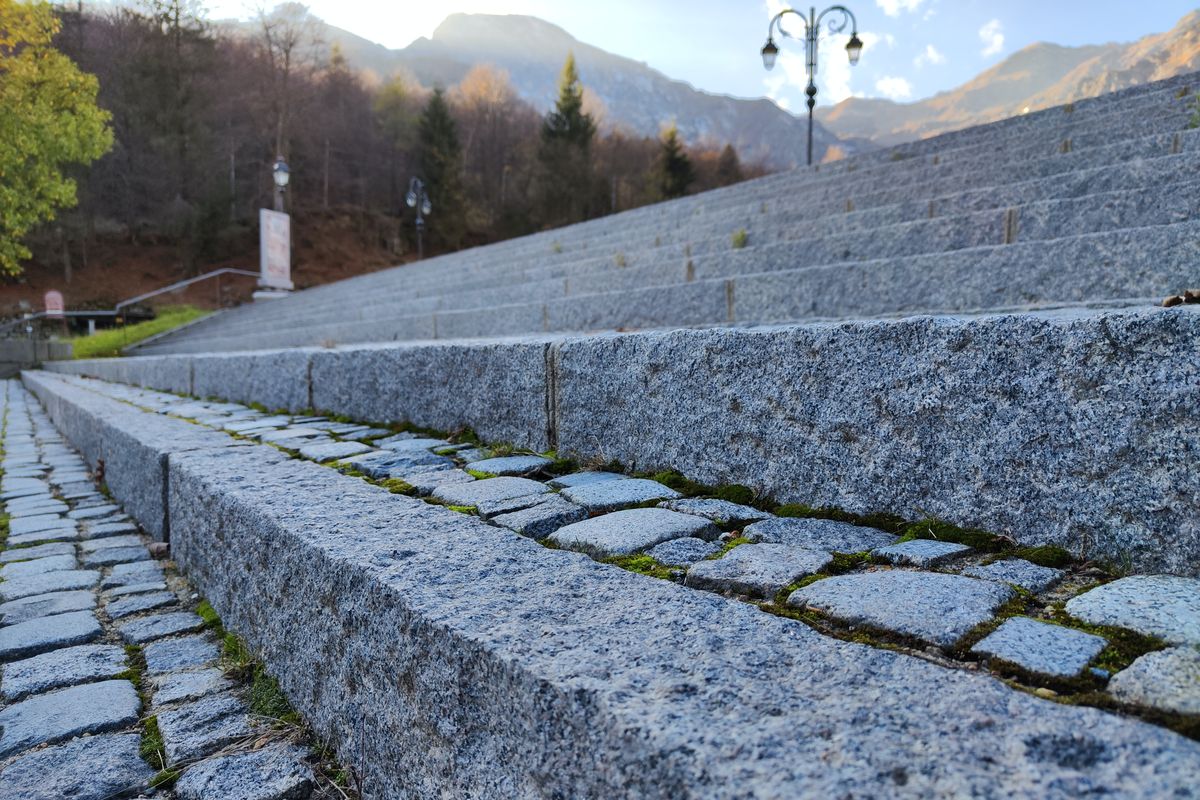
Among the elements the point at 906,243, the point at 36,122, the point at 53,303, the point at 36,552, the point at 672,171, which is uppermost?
the point at 672,171

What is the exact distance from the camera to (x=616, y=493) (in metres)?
2.05

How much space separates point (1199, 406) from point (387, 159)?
52068 millimetres

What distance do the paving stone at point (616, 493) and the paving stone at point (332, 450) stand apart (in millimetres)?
1197

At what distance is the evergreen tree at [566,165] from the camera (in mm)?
42969

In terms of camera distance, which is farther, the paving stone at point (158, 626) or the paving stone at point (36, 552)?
the paving stone at point (36, 552)

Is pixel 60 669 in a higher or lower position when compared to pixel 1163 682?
lower

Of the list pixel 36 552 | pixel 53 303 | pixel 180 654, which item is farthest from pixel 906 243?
pixel 53 303

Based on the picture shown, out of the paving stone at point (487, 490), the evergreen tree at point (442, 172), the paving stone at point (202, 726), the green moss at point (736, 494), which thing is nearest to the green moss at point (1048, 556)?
the green moss at point (736, 494)

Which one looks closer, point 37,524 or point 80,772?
point 80,772

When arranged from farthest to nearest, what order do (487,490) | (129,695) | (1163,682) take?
1. (487,490)
2. (129,695)
3. (1163,682)

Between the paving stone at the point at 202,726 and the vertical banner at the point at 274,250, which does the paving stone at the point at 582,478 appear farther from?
the vertical banner at the point at 274,250

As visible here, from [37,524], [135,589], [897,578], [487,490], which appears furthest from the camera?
[37,524]

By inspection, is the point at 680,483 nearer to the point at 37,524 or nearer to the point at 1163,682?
the point at 1163,682

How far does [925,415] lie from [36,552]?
12.1 feet
